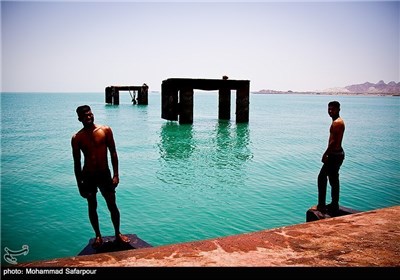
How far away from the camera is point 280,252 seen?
2471mm

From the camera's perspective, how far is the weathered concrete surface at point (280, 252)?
2.28 metres

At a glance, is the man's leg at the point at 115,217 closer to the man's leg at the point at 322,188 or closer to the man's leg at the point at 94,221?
the man's leg at the point at 94,221

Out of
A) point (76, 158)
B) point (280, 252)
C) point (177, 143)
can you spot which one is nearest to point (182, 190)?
point (76, 158)

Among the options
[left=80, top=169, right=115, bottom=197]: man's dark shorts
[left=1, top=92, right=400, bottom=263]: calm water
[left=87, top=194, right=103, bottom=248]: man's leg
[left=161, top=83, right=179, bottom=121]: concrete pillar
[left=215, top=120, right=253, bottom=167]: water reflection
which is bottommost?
[left=1, top=92, right=400, bottom=263]: calm water

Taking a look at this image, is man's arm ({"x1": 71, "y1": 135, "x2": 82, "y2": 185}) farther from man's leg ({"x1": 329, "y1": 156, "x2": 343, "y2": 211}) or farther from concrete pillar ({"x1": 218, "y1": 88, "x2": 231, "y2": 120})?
concrete pillar ({"x1": 218, "y1": 88, "x2": 231, "y2": 120})

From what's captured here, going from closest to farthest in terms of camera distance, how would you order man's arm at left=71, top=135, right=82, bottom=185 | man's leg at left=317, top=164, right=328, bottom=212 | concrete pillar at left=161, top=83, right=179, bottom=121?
man's arm at left=71, top=135, right=82, bottom=185, man's leg at left=317, top=164, right=328, bottom=212, concrete pillar at left=161, top=83, right=179, bottom=121

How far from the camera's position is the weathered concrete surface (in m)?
2.28

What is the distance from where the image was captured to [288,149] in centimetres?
1530

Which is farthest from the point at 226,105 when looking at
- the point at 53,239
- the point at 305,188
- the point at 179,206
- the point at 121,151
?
the point at 53,239

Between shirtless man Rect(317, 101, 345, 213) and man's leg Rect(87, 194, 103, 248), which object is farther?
shirtless man Rect(317, 101, 345, 213)

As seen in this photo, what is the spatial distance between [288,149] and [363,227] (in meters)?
12.6

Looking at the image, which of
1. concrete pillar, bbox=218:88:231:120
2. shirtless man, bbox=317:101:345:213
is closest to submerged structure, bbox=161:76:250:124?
concrete pillar, bbox=218:88:231:120

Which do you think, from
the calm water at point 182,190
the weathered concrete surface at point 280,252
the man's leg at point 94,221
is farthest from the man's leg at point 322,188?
the man's leg at point 94,221
